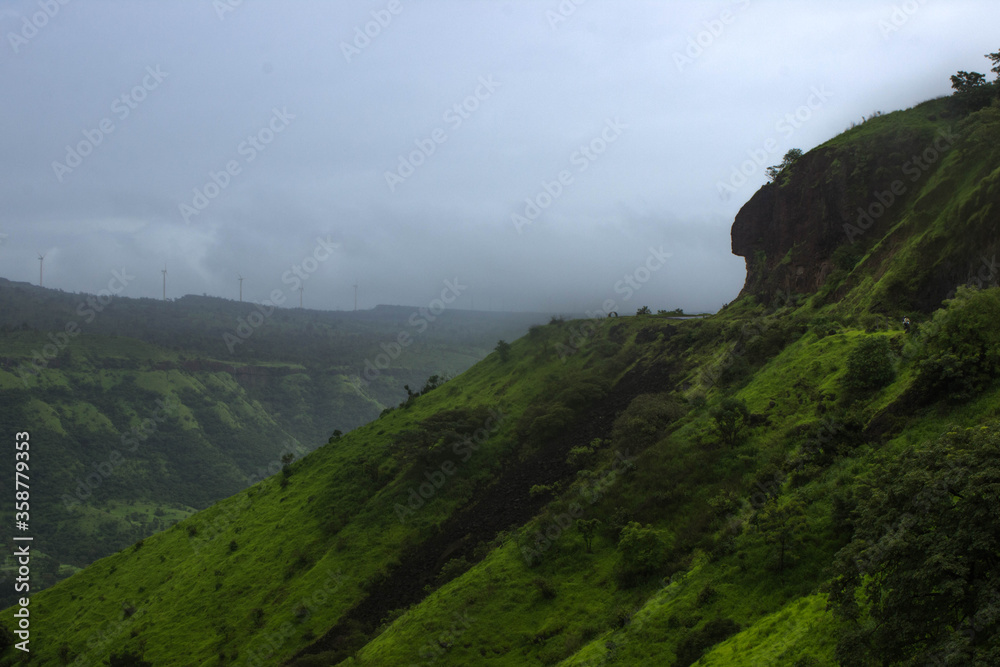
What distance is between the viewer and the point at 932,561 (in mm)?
11242

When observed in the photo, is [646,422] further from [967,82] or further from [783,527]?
[967,82]

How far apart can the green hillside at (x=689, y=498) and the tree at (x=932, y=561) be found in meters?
0.05

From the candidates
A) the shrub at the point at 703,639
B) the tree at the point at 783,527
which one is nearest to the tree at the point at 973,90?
the tree at the point at 783,527

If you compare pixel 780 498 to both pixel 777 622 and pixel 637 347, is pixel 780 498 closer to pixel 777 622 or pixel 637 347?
pixel 777 622

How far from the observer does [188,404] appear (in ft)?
652

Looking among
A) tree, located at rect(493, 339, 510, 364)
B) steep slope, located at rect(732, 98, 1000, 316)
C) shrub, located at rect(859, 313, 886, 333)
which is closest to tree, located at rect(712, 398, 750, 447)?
shrub, located at rect(859, 313, 886, 333)

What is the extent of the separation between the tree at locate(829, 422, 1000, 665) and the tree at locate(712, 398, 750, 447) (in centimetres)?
1360

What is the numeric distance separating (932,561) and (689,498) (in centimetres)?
1510

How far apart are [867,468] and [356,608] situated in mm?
26413

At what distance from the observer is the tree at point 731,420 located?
90.2 feet

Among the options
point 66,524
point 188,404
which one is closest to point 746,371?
point 66,524

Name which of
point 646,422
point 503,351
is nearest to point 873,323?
point 646,422

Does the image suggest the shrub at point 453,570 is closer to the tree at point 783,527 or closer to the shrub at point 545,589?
the shrub at point 545,589

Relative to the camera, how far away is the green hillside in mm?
13609
